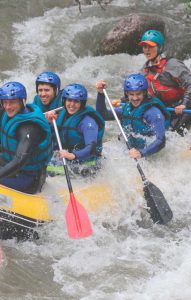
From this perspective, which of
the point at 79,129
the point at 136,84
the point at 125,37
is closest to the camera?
the point at 79,129

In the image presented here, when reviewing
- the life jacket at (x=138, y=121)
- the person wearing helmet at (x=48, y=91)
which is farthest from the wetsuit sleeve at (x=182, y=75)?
the person wearing helmet at (x=48, y=91)

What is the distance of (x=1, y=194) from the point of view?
17.3ft

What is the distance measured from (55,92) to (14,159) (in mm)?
1755

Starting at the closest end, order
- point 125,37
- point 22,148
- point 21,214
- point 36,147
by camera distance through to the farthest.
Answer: point 22,148 → point 36,147 → point 21,214 → point 125,37

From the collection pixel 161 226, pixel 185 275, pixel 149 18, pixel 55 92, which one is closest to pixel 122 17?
pixel 149 18

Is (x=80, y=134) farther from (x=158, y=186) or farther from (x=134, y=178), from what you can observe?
(x=158, y=186)

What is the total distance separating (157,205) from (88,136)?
1.10m

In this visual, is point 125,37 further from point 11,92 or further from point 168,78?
point 11,92

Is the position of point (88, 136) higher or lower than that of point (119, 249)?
higher

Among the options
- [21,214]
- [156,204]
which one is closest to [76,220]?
[21,214]

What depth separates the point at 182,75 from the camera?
7.08 metres

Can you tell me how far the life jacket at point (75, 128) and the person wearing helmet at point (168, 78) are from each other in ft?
4.70

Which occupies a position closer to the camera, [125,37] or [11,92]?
[11,92]

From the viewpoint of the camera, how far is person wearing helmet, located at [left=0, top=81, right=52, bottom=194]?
5023mm
